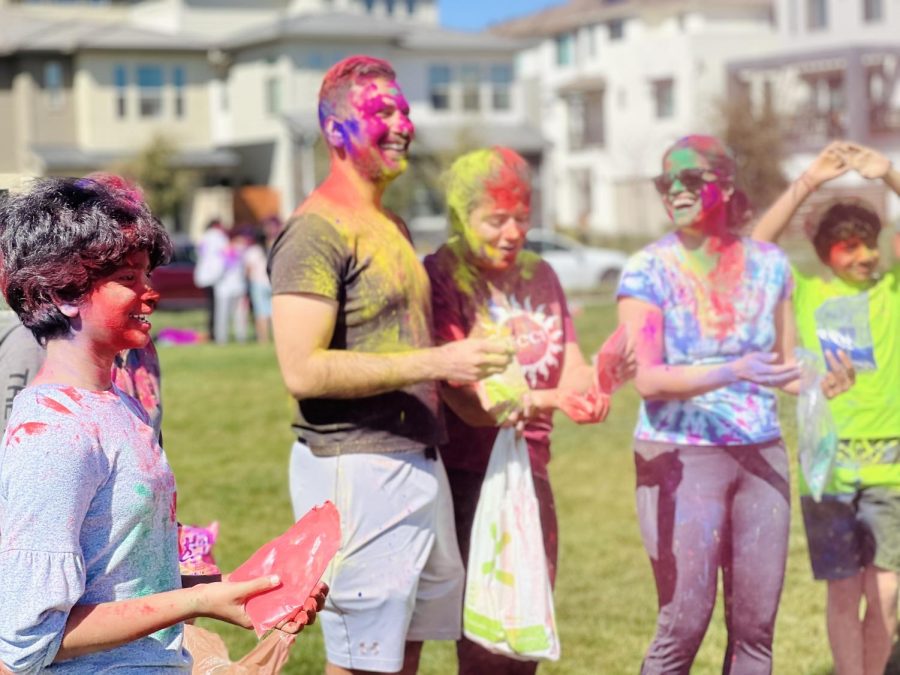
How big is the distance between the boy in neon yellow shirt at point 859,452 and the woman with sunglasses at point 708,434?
0.41m

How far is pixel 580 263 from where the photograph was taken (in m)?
27.0

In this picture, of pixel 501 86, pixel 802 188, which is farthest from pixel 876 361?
pixel 501 86

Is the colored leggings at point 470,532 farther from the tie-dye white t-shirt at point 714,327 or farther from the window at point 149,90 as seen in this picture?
the window at point 149,90

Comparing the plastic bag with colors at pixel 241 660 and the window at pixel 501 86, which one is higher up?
the window at pixel 501 86

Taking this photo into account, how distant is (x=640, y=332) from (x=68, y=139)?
4331 centimetres

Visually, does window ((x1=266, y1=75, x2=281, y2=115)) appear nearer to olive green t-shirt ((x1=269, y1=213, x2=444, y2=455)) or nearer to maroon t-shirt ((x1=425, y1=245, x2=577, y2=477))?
maroon t-shirt ((x1=425, y1=245, x2=577, y2=477))

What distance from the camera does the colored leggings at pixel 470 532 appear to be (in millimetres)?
4105

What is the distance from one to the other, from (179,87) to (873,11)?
882 inches

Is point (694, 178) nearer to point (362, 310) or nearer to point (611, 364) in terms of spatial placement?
point (611, 364)

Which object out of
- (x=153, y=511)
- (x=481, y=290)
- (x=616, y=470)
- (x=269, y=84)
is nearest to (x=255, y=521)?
(x=616, y=470)

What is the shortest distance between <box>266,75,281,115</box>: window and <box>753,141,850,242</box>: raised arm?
3986 cm

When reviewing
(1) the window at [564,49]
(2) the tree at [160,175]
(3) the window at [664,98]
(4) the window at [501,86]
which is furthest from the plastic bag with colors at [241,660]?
(1) the window at [564,49]

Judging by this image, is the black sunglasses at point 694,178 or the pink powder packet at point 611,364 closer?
the pink powder packet at point 611,364

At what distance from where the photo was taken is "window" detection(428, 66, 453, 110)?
4459 centimetres
